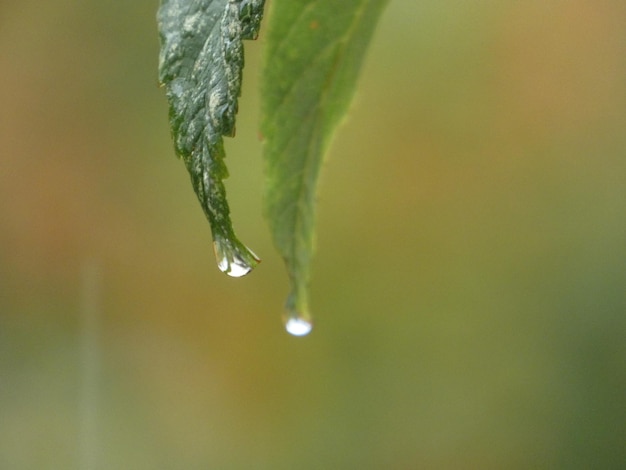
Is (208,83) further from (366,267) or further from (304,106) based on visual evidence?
(366,267)

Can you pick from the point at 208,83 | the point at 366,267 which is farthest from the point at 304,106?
the point at 366,267

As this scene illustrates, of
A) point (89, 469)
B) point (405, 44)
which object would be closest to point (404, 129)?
point (405, 44)

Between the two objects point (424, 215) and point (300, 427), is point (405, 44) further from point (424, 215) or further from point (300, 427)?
point (300, 427)

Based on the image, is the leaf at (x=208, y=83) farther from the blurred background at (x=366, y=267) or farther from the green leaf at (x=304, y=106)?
the blurred background at (x=366, y=267)

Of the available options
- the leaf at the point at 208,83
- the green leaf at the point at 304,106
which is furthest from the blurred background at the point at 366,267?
the green leaf at the point at 304,106

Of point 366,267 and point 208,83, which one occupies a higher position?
point 366,267

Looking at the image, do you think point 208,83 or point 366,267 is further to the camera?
point 366,267
